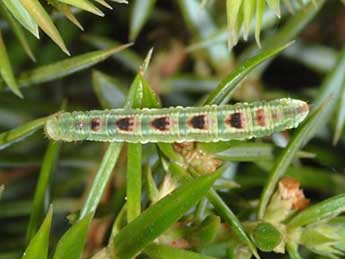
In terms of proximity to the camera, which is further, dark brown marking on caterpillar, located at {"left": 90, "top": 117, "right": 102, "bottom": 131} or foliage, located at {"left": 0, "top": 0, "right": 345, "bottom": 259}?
dark brown marking on caterpillar, located at {"left": 90, "top": 117, "right": 102, "bottom": 131}

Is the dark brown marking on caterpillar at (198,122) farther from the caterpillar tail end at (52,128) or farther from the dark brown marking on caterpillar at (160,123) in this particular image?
the caterpillar tail end at (52,128)

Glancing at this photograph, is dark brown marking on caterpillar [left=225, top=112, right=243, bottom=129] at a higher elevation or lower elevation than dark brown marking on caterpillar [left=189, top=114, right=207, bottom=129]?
lower

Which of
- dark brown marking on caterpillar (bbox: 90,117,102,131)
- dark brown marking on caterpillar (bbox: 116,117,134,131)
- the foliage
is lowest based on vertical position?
the foliage

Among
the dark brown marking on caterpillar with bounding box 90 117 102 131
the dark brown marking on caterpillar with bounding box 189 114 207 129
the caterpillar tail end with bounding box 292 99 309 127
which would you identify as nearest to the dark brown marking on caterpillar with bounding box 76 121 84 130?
A: the dark brown marking on caterpillar with bounding box 90 117 102 131

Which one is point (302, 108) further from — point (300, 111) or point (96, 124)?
point (96, 124)

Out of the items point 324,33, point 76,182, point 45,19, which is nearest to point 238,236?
point 45,19

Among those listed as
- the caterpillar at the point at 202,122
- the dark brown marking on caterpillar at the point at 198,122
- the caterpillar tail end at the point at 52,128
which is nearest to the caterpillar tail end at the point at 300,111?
the caterpillar at the point at 202,122

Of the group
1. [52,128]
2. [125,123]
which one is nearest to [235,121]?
[125,123]

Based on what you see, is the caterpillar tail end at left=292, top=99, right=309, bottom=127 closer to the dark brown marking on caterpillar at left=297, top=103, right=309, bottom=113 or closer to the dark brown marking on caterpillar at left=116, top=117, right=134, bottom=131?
the dark brown marking on caterpillar at left=297, top=103, right=309, bottom=113

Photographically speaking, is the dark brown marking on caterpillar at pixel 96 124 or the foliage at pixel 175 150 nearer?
the foliage at pixel 175 150
